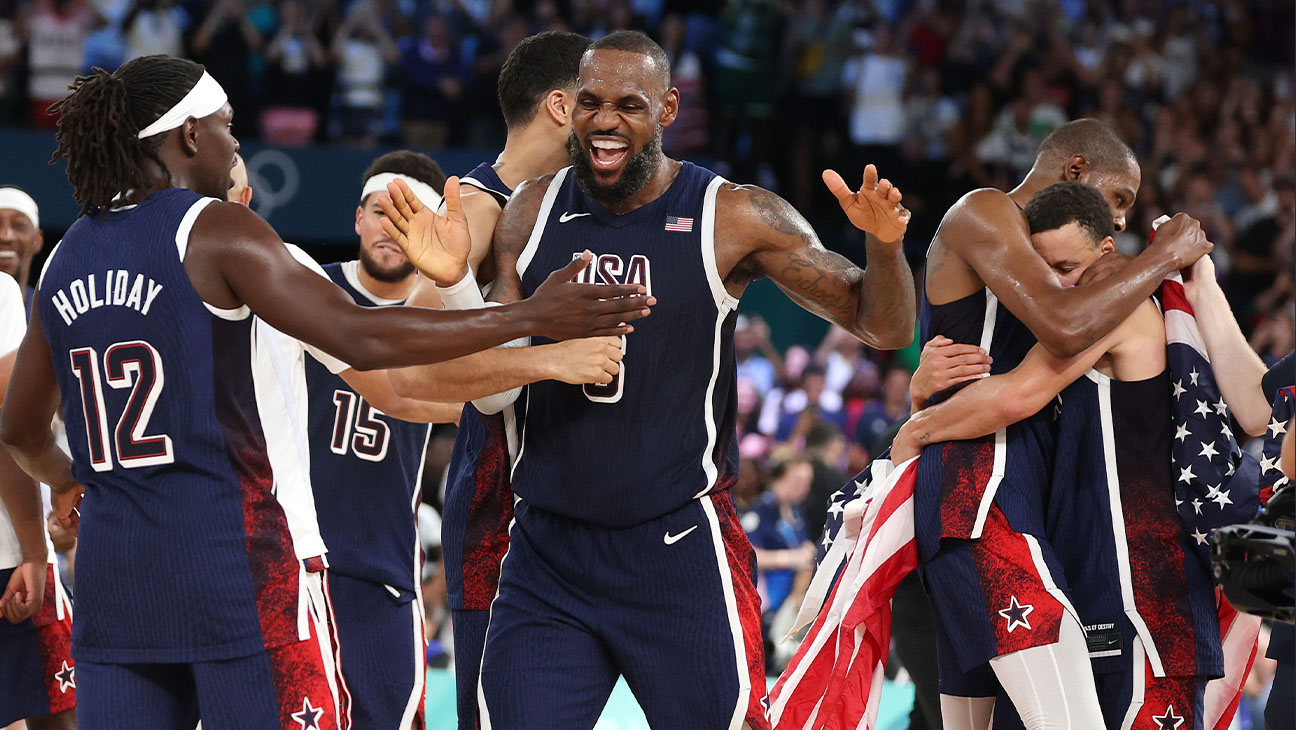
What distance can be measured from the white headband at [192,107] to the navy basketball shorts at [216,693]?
1.31m

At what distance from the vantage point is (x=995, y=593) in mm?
4672

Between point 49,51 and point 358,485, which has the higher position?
point 49,51

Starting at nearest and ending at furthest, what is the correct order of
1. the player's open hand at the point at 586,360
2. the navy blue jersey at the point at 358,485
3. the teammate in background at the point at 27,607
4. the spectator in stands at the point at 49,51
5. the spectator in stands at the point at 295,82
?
the player's open hand at the point at 586,360 < the teammate in background at the point at 27,607 < the navy blue jersey at the point at 358,485 < the spectator in stands at the point at 49,51 < the spectator in stands at the point at 295,82

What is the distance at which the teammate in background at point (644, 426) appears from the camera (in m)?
4.19

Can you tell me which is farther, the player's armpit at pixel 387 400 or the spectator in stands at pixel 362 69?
the spectator in stands at pixel 362 69

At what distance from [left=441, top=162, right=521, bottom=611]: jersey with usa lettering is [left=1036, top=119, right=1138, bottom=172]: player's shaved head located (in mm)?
1991

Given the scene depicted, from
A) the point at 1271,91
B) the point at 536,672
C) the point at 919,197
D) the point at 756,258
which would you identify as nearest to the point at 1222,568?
the point at 756,258

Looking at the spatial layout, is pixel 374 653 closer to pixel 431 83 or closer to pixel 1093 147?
pixel 1093 147

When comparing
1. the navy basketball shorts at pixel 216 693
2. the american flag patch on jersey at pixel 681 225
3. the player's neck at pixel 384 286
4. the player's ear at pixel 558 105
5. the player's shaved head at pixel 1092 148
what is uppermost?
the player's ear at pixel 558 105

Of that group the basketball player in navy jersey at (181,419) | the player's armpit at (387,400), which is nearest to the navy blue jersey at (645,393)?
the player's armpit at (387,400)

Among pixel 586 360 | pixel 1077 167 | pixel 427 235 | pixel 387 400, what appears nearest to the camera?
pixel 586 360

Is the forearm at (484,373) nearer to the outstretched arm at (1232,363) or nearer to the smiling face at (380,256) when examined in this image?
the smiling face at (380,256)

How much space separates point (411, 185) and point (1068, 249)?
2.61 m

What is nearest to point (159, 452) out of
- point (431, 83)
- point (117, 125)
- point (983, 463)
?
point (117, 125)
